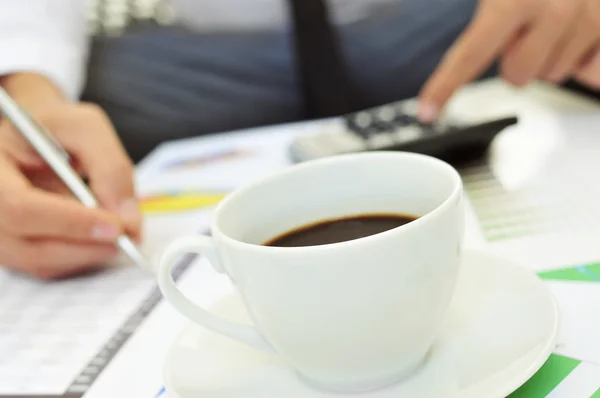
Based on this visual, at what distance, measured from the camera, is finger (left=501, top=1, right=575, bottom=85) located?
482mm

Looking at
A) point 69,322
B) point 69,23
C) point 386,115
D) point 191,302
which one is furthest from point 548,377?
point 69,23

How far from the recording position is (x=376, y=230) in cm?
26

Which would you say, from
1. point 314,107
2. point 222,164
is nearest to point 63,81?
Answer: point 222,164

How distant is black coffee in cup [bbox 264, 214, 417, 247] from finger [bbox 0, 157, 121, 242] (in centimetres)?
15

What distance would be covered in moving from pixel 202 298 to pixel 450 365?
154mm

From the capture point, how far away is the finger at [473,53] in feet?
1.60

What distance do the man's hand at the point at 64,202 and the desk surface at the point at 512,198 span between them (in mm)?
55

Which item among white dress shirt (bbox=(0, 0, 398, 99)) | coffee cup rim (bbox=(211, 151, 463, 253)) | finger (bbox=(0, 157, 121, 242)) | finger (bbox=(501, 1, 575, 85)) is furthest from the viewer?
white dress shirt (bbox=(0, 0, 398, 99))

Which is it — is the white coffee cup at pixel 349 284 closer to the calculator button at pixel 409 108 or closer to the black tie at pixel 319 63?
the calculator button at pixel 409 108

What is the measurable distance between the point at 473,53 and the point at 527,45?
0.15 feet

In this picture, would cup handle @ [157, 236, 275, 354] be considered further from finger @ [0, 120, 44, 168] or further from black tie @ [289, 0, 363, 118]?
Answer: black tie @ [289, 0, 363, 118]

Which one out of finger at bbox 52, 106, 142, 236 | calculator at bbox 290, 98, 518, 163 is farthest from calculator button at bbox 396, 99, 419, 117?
finger at bbox 52, 106, 142, 236

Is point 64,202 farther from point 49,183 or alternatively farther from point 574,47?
point 574,47

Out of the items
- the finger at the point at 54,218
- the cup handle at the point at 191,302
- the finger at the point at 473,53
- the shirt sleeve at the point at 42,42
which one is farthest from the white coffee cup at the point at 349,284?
the shirt sleeve at the point at 42,42
